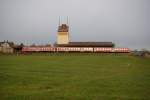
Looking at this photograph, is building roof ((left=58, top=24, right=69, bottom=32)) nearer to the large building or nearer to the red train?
the large building

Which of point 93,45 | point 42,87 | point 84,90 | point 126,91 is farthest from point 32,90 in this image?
point 93,45

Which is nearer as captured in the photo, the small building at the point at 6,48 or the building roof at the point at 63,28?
the small building at the point at 6,48

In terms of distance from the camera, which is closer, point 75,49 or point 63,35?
point 75,49

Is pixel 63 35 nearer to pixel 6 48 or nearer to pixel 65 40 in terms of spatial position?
pixel 65 40

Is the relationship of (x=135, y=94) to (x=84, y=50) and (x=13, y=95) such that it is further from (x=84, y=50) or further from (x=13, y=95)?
(x=84, y=50)

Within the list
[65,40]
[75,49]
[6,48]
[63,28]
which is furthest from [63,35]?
[6,48]

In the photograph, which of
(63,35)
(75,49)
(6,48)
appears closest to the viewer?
(75,49)

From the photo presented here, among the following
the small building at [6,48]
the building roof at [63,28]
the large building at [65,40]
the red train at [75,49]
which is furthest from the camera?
the building roof at [63,28]

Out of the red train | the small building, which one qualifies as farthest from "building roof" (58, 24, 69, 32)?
the small building

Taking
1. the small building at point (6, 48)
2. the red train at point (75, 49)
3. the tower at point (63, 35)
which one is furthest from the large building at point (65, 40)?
the small building at point (6, 48)

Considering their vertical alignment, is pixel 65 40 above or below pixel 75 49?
above

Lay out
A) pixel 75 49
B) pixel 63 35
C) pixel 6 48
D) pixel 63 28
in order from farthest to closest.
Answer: pixel 63 28 → pixel 63 35 → pixel 6 48 → pixel 75 49

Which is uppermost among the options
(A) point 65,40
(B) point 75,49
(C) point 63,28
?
(C) point 63,28

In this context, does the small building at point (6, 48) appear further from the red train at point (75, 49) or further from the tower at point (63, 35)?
the tower at point (63, 35)
